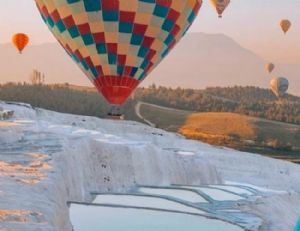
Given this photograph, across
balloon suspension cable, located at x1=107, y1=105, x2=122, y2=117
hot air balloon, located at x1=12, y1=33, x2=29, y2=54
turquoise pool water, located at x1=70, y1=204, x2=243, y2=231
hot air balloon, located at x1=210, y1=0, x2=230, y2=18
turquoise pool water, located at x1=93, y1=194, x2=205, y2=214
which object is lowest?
turquoise pool water, located at x1=93, y1=194, x2=205, y2=214

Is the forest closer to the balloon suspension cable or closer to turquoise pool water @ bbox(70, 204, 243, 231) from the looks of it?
the balloon suspension cable

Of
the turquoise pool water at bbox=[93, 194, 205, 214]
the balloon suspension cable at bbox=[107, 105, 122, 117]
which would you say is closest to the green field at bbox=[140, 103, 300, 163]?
the balloon suspension cable at bbox=[107, 105, 122, 117]

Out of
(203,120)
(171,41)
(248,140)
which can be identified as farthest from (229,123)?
→ (171,41)

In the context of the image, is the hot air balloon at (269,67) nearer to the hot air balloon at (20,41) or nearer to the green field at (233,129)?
the green field at (233,129)

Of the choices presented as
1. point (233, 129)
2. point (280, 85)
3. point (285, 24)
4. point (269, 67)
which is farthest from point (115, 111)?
point (233, 129)

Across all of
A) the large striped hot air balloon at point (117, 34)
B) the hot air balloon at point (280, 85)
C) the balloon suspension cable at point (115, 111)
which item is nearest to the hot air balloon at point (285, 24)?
the hot air balloon at point (280, 85)

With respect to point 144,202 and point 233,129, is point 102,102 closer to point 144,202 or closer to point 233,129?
point 233,129

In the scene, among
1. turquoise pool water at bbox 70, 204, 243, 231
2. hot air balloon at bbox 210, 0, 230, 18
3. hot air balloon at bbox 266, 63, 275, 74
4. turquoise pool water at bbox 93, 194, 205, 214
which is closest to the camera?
turquoise pool water at bbox 70, 204, 243, 231
